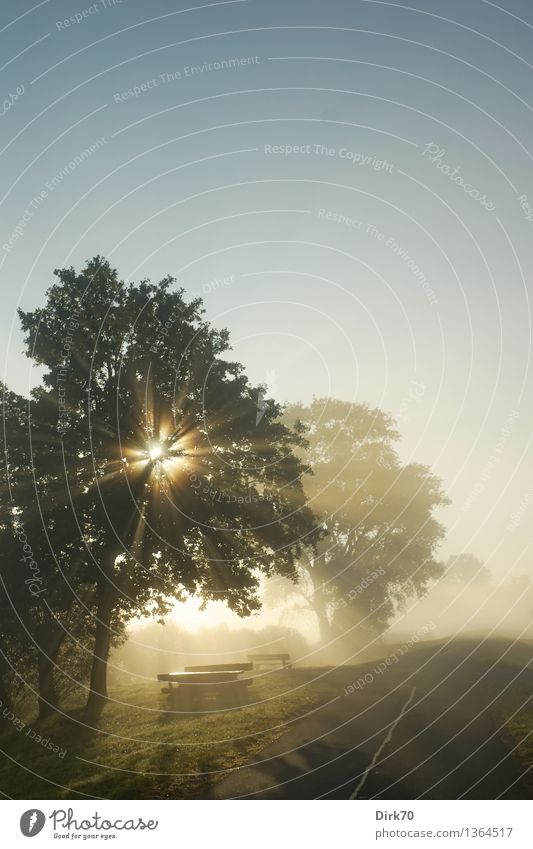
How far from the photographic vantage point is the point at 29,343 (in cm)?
2667

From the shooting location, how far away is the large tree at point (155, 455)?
24562 millimetres

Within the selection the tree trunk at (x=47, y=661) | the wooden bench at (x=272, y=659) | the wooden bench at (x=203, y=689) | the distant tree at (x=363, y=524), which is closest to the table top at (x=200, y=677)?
the wooden bench at (x=203, y=689)

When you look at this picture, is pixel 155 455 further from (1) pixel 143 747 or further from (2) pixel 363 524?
(2) pixel 363 524

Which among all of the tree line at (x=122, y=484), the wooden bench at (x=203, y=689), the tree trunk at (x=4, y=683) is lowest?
the wooden bench at (x=203, y=689)

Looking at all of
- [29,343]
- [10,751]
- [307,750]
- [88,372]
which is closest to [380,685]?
[307,750]

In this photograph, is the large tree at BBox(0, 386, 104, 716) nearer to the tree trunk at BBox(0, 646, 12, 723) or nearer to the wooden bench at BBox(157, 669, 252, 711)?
the tree trunk at BBox(0, 646, 12, 723)

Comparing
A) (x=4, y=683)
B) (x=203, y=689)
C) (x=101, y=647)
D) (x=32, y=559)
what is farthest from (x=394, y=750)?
(x=4, y=683)

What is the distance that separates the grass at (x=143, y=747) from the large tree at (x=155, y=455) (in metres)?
4.07

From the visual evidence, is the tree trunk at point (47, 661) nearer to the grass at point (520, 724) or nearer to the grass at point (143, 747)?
the grass at point (143, 747)

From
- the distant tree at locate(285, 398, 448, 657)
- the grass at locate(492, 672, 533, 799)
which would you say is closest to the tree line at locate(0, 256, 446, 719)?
the grass at locate(492, 672, 533, 799)

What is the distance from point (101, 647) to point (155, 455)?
30.3 feet

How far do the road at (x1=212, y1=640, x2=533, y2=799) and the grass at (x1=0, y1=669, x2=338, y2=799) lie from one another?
0.89 m

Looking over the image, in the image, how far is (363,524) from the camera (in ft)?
173
